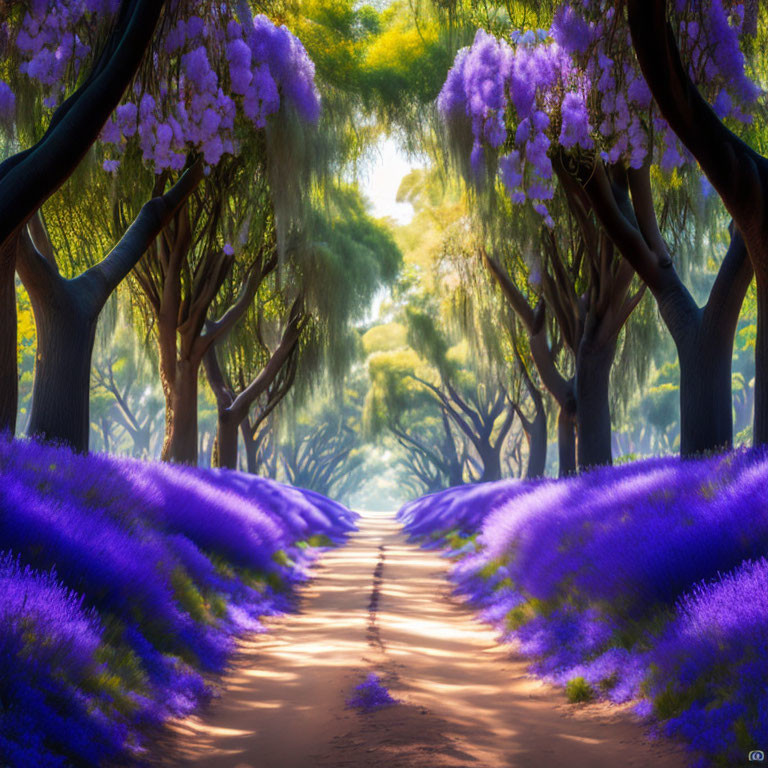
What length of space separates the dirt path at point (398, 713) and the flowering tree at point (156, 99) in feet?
11.7

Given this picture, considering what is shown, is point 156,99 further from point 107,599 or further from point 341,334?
point 341,334

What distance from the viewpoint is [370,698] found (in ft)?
→ 14.7

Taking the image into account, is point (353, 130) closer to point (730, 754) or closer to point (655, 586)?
point (655, 586)

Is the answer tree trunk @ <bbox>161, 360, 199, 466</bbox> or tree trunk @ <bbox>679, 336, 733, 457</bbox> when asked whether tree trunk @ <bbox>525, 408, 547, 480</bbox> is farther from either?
tree trunk @ <bbox>679, 336, 733, 457</bbox>

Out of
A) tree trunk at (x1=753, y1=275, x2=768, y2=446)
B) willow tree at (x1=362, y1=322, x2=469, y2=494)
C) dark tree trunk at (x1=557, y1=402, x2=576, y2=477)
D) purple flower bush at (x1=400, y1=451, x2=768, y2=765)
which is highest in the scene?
willow tree at (x1=362, y1=322, x2=469, y2=494)

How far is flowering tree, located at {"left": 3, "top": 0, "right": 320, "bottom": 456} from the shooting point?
713 centimetres

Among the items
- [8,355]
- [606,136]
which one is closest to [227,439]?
[8,355]

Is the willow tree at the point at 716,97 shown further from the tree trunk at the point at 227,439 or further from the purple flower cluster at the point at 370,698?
the tree trunk at the point at 227,439

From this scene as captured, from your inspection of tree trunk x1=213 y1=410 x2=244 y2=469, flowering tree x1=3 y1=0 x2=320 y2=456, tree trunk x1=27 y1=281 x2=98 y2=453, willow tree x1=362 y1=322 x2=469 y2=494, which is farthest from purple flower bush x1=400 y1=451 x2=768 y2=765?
willow tree x1=362 y1=322 x2=469 y2=494

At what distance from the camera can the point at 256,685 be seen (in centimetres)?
528

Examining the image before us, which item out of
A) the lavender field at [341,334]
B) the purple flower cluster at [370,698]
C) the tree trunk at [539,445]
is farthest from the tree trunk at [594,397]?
the purple flower cluster at [370,698]

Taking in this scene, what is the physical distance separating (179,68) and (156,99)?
420 mm

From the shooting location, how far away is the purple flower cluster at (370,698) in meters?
4.39

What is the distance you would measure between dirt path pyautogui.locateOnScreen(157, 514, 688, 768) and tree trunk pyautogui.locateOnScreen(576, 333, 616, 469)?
5.32 m
